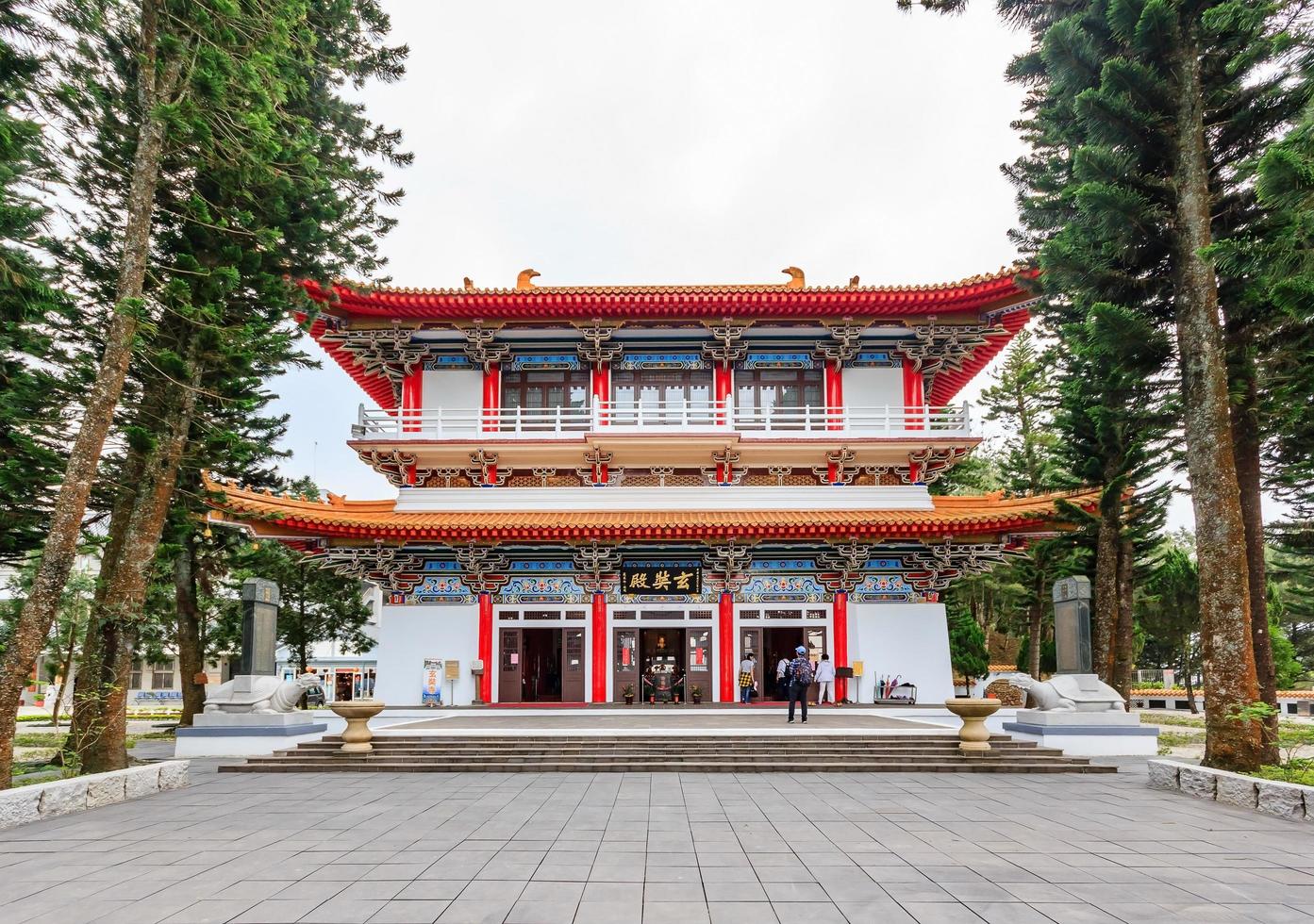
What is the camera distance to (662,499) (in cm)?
2002

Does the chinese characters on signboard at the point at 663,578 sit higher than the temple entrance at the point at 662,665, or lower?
higher

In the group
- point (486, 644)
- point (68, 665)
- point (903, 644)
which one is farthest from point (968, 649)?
point (68, 665)

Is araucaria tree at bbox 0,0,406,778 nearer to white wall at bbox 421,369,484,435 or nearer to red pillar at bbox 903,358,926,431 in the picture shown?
white wall at bbox 421,369,484,435

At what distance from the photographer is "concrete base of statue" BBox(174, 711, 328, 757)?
13.7 metres

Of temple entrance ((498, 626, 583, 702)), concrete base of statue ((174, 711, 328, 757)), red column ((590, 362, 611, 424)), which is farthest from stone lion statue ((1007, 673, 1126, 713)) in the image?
concrete base of statue ((174, 711, 328, 757))

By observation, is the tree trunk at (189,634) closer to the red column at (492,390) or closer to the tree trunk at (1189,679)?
the red column at (492,390)

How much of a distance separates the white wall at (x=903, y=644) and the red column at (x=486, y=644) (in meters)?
8.65

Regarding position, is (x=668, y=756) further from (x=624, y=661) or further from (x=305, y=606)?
(x=305, y=606)

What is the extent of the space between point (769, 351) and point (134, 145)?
14183 millimetres

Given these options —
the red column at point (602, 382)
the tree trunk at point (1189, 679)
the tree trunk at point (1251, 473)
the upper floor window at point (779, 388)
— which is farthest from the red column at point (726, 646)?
the tree trunk at point (1189, 679)

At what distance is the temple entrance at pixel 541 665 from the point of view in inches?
764

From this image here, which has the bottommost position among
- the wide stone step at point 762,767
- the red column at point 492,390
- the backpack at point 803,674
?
the wide stone step at point 762,767

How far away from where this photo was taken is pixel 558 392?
69.2 feet

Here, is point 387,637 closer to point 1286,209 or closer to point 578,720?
point 578,720
